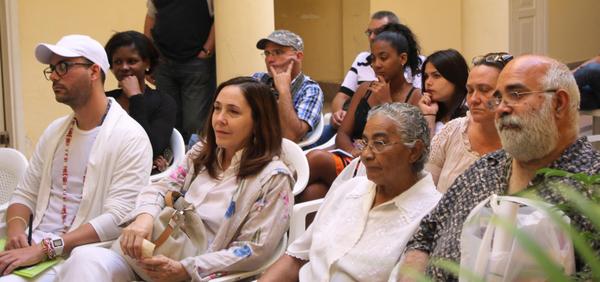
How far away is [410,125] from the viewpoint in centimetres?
322

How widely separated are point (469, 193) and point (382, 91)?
233 cm

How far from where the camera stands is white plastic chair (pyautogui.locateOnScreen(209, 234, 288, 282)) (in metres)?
3.43

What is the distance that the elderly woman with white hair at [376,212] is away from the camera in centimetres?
307

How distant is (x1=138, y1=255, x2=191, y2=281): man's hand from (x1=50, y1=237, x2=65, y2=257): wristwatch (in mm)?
542

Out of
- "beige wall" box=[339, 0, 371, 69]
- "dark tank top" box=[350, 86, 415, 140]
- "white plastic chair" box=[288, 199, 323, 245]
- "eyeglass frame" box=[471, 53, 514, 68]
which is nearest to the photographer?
"eyeglass frame" box=[471, 53, 514, 68]

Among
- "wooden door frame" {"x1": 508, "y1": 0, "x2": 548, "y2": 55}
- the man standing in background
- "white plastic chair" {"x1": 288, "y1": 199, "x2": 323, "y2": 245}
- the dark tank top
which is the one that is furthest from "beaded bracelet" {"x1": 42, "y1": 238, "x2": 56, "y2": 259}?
"wooden door frame" {"x1": 508, "y1": 0, "x2": 548, "y2": 55}

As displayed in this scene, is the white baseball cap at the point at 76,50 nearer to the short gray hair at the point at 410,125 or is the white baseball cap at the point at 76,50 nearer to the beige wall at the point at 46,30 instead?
the short gray hair at the point at 410,125

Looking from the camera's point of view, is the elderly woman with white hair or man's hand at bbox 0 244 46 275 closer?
the elderly woman with white hair

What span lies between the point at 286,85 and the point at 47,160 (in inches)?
64.8

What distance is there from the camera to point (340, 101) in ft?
19.9

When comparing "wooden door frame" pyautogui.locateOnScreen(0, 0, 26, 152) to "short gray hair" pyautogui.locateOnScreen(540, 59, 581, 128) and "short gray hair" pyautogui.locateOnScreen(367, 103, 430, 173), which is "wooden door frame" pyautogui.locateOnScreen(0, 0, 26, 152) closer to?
"short gray hair" pyautogui.locateOnScreen(367, 103, 430, 173)

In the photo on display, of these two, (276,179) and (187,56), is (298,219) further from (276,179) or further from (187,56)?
(187,56)

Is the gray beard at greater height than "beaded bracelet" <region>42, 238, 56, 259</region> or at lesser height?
greater

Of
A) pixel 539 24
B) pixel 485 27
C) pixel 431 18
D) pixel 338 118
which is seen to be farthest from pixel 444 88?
pixel 539 24
